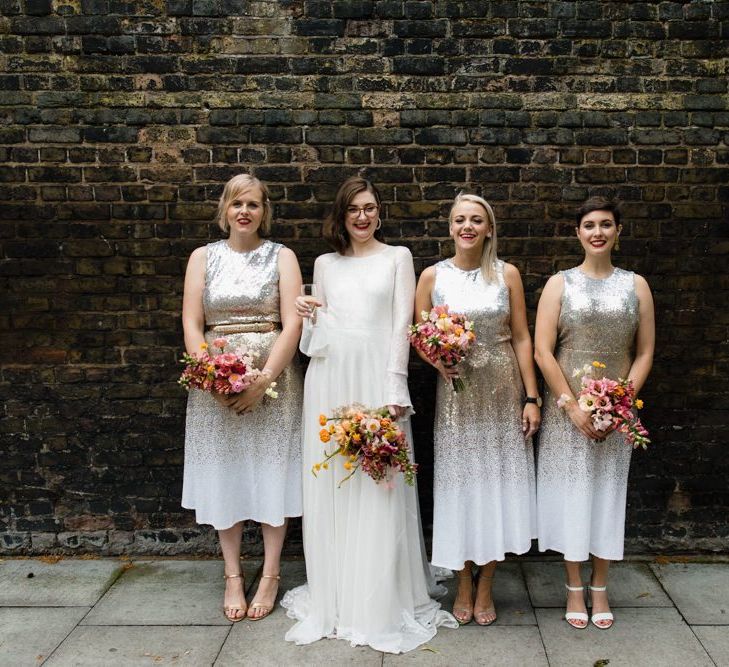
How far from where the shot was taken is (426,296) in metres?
3.81

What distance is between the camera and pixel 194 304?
3.92 m

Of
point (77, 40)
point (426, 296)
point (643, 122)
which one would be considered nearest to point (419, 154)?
point (426, 296)

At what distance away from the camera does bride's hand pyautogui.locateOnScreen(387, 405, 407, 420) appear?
142 inches

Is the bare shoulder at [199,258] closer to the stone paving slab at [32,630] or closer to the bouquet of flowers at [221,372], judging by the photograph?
the bouquet of flowers at [221,372]

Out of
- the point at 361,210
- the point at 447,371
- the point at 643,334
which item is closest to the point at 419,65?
the point at 361,210

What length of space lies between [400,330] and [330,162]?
4.66ft

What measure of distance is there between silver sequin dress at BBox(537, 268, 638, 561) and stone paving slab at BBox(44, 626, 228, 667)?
6.44 ft

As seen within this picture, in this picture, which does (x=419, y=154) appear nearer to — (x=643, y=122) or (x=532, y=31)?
(x=532, y=31)

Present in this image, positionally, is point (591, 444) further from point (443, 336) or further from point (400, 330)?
point (400, 330)

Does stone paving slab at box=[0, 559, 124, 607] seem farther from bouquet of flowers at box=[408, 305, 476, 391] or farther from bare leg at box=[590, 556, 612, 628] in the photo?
bare leg at box=[590, 556, 612, 628]

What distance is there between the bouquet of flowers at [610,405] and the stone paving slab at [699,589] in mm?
1220

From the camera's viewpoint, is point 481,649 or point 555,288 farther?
point 555,288

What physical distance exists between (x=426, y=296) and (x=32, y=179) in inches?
107

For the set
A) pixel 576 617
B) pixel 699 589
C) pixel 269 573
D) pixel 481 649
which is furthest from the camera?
pixel 699 589
